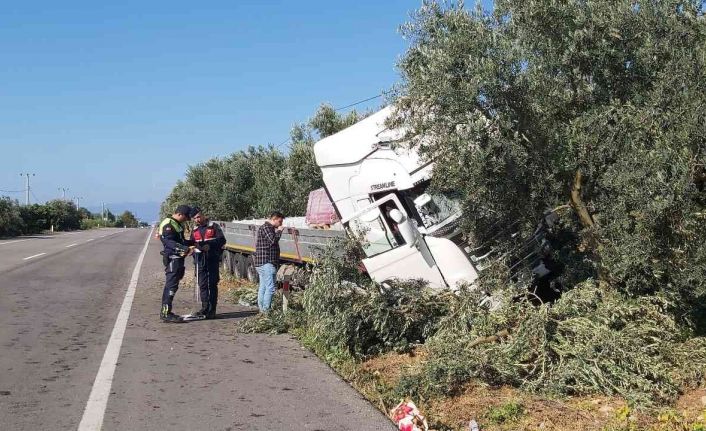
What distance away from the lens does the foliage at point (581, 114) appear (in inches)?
251

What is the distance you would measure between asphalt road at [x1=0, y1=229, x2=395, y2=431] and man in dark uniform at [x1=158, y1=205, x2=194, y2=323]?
0.26 meters

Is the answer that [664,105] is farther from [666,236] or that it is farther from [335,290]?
[335,290]

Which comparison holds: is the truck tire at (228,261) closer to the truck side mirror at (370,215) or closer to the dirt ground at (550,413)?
the truck side mirror at (370,215)

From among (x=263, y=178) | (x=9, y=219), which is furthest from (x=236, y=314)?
(x=9, y=219)

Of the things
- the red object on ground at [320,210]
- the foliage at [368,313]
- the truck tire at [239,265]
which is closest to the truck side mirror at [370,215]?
the foliage at [368,313]

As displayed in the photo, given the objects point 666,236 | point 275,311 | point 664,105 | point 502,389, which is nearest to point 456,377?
point 502,389

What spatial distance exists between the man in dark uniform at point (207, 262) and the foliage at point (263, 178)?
860 centimetres

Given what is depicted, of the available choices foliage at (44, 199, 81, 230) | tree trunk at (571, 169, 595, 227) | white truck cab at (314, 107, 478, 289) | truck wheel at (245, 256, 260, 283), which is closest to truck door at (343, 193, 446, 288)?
white truck cab at (314, 107, 478, 289)

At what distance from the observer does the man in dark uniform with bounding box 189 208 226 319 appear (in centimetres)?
1055

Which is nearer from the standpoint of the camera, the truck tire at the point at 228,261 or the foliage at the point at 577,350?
the foliage at the point at 577,350

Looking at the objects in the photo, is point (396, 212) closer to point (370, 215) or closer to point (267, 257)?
point (370, 215)

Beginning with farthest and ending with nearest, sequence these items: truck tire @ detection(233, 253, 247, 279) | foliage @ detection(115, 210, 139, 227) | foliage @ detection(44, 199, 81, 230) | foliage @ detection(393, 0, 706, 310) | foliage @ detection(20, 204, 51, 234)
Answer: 1. foliage @ detection(115, 210, 139, 227)
2. foliage @ detection(44, 199, 81, 230)
3. foliage @ detection(20, 204, 51, 234)
4. truck tire @ detection(233, 253, 247, 279)
5. foliage @ detection(393, 0, 706, 310)

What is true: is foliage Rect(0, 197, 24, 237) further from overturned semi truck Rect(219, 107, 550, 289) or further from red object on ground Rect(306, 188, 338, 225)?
overturned semi truck Rect(219, 107, 550, 289)

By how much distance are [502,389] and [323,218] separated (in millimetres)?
7266
